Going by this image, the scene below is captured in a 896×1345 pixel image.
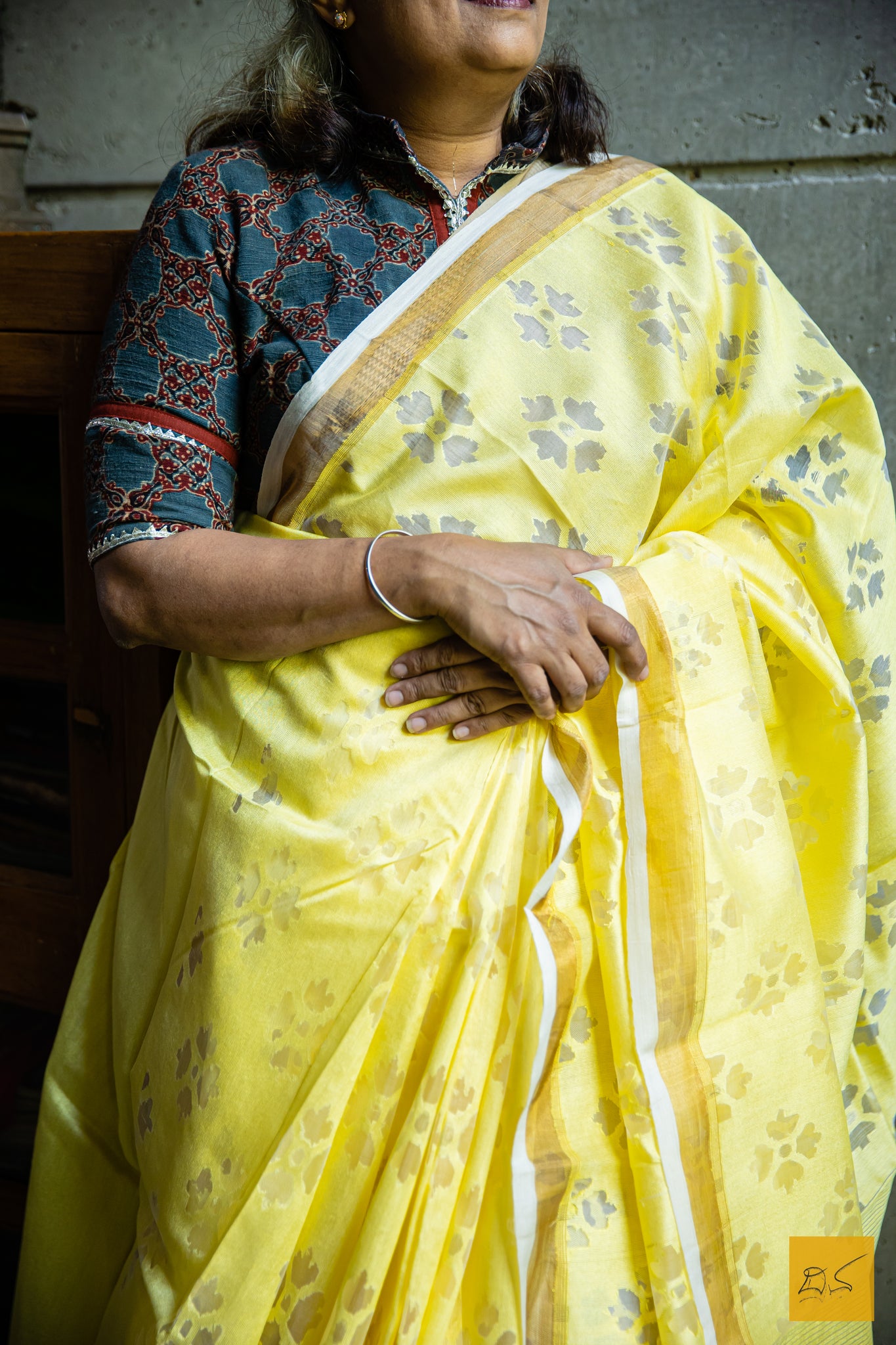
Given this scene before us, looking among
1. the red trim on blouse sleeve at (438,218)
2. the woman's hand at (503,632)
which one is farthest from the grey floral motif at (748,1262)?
the red trim on blouse sleeve at (438,218)

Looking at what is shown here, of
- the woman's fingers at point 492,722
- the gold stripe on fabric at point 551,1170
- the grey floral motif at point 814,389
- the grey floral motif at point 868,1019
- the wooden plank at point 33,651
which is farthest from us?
the wooden plank at point 33,651

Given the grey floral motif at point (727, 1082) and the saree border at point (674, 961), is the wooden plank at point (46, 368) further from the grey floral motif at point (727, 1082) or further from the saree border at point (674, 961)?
the grey floral motif at point (727, 1082)

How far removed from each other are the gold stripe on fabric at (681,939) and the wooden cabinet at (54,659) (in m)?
0.74

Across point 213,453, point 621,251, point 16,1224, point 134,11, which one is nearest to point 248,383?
point 213,453

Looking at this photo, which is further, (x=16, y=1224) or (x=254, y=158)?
(x=16, y=1224)

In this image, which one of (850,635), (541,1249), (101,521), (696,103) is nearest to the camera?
(541,1249)

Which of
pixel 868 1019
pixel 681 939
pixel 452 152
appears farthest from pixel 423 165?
pixel 868 1019

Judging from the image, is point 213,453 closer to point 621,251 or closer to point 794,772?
point 621,251

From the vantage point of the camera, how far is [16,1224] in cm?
165

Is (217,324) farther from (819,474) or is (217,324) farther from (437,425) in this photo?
(819,474)

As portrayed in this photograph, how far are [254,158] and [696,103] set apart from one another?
0.85m

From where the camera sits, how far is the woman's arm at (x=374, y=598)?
0.92 metres

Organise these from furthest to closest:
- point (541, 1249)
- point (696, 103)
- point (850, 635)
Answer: point (696, 103) < point (850, 635) < point (541, 1249)

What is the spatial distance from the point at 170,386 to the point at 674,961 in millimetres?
783
